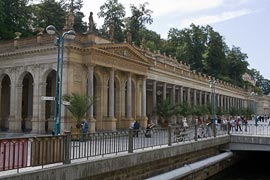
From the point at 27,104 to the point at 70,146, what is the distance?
27.4 meters

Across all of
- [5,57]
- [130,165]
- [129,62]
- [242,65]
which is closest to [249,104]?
[242,65]

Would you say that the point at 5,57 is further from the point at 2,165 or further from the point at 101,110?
the point at 2,165

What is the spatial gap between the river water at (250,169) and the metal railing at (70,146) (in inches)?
320

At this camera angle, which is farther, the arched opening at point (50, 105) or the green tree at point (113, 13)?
the green tree at point (113, 13)

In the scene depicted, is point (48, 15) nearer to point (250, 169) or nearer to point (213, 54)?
point (250, 169)

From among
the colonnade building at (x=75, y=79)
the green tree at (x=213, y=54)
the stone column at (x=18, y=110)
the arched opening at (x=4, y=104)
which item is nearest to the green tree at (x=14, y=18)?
the arched opening at (x=4, y=104)

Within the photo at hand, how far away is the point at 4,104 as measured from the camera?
37000 millimetres

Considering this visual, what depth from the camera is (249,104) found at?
3939 inches

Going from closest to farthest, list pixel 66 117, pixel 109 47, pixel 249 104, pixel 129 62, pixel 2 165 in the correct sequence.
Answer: pixel 2 165 < pixel 66 117 < pixel 109 47 < pixel 129 62 < pixel 249 104

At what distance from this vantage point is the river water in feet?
82.0

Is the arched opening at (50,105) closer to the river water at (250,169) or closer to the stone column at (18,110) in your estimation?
the stone column at (18,110)

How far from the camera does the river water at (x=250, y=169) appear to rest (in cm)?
2500

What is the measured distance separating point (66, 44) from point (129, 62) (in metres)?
8.68

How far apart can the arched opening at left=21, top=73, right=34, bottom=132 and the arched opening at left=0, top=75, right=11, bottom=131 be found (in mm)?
1567
